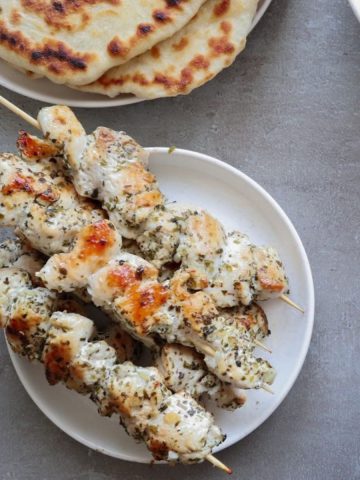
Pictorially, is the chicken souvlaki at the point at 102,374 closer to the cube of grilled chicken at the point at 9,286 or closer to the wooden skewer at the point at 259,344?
the cube of grilled chicken at the point at 9,286

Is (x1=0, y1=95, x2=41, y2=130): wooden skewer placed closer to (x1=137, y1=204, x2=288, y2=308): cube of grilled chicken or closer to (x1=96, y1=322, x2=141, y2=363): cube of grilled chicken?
(x1=137, y1=204, x2=288, y2=308): cube of grilled chicken

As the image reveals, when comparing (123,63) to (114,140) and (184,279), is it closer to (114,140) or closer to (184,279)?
(114,140)

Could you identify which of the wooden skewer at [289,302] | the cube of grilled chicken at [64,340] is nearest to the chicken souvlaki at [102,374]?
the cube of grilled chicken at [64,340]

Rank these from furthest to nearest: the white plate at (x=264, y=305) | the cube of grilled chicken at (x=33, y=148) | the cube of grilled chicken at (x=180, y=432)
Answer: the white plate at (x=264, y=305), the cube of grilled chicken at (x=33, y=148), the cube of grilled chicken at (x=180, y=432)

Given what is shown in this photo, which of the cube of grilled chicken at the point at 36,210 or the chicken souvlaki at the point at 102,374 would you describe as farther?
the cube of grilled chicken at the point at 36,210

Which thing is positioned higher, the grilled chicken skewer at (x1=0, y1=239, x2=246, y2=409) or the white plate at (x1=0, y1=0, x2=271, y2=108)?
the white plate at (x1=0, y1=0, x2=271, y2=108)

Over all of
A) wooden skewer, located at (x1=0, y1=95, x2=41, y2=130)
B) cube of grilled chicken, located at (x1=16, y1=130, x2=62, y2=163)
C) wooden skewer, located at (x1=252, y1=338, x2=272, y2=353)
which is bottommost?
wooden skewer, located at (x1=252, y1=338, x2=272, y2=353)

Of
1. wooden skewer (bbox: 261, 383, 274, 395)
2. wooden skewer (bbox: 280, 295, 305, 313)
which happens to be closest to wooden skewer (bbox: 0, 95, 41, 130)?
wooden skewer (bbox: 280, 295, 305, 313)

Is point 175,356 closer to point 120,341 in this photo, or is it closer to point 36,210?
point 120,341
